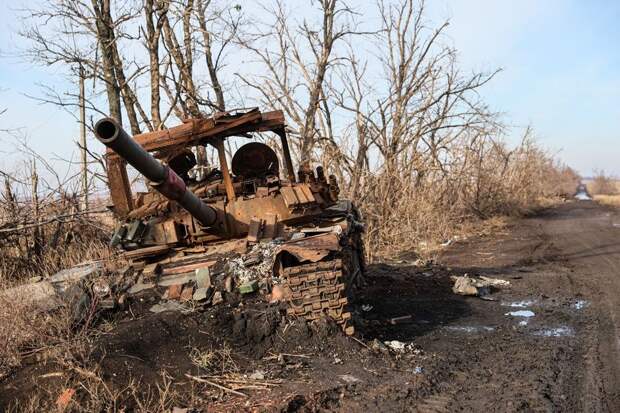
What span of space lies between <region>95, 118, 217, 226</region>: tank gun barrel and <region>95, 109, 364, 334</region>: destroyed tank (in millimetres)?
15

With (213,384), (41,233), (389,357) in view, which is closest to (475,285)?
(389,357)

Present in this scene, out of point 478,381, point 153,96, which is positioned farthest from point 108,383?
point 153,96

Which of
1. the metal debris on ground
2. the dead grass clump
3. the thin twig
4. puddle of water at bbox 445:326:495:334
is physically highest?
the dead grass clump

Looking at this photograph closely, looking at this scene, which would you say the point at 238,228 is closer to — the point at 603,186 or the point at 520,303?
the point at 520,303

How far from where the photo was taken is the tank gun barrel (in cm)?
484

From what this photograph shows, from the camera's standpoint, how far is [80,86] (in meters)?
15.1

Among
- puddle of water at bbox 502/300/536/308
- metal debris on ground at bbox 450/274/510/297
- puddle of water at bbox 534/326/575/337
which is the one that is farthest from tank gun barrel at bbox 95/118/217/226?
puddle of water at bbox 502/300/536/308

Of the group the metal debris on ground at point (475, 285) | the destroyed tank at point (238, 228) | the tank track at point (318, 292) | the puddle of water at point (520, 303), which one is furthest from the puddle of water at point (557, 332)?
the tank track at point (318, 292)

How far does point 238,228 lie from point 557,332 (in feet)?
12.5

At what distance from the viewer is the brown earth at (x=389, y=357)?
4.98 m

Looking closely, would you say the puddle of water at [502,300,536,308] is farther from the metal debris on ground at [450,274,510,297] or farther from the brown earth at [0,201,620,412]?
the metal debris on ground at [450,274,510,297]

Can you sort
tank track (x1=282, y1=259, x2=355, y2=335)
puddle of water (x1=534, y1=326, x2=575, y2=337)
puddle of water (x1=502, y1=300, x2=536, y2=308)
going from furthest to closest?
puddle of water (x1=502, y1=300, x2=536, y2=308), puddle of water (x1=534, y1=326, x2=575, y2=337), tank track (x1=282, y1=259, x2=355, y2=335)

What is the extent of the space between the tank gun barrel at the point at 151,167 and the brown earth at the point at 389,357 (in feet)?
3.59

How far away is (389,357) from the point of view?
5.98 meters
